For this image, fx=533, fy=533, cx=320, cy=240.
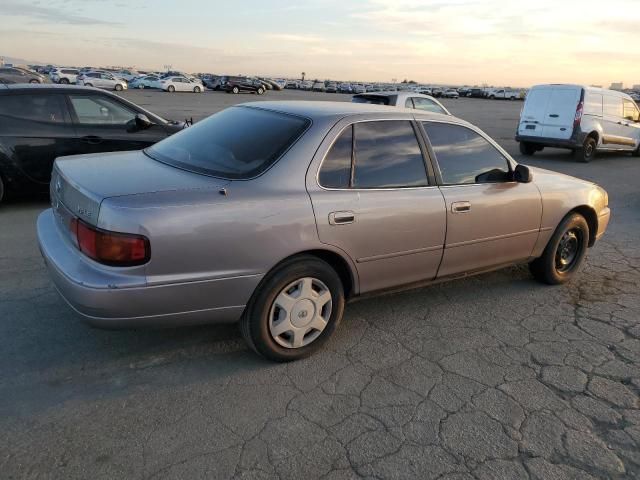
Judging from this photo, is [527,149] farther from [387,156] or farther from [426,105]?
[387,156]

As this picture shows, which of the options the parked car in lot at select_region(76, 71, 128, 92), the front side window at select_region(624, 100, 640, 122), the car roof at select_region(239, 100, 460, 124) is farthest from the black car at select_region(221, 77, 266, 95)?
the car roof at select_region(239, 100, 460, 124)

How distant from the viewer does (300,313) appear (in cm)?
331

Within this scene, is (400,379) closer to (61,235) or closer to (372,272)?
(372,272)

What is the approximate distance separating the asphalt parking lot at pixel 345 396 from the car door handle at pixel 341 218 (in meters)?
0.89

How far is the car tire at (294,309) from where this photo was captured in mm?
3145

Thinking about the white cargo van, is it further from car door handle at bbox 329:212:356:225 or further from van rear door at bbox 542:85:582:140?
car door handle at bbox 329:212:356:225

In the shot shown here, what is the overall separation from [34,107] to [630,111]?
48.3ft

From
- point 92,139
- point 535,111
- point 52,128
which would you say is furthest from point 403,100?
point 52,128

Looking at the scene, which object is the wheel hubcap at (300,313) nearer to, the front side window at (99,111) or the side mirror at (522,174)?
the side mirror at (522,174)

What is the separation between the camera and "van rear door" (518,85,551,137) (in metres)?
13.7

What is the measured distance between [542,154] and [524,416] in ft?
46.0

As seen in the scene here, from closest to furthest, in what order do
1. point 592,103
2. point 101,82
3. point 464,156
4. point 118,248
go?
point 118,248, point 464,156, point 592,103, point 101,82

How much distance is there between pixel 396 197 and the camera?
11.8 feet

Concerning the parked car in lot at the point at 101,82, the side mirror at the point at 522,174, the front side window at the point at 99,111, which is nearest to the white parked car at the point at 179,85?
the parked car in lot at the point at 101,82
